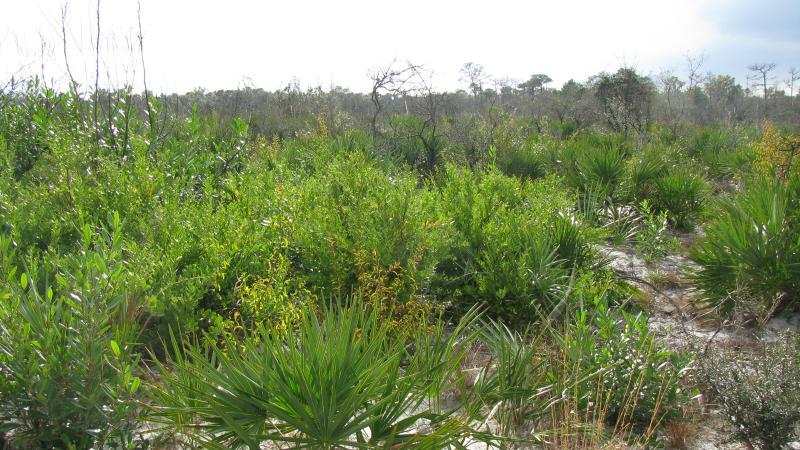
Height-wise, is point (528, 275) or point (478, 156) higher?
point (478, 156)

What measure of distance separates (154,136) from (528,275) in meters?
4.57

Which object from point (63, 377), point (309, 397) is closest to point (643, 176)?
point (309, 397)

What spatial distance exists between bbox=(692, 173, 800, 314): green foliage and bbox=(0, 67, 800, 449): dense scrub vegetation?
0.02 m

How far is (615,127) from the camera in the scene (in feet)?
54.5

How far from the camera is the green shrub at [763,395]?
9.30ft

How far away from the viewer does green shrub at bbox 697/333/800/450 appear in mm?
2836

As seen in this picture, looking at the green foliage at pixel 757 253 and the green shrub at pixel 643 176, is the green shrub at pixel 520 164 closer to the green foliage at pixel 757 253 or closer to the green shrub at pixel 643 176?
the green shrub at pixel 643 176

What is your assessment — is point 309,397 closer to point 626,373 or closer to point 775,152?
point 626,373

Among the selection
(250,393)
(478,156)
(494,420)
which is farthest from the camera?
(478,156)

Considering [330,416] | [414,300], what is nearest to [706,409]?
[414,300]

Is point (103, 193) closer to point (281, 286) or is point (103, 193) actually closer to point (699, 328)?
point (281, 286)

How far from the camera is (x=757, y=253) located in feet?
15.2

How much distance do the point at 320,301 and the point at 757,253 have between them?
3.44 m

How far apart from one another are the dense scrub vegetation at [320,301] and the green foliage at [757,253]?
2 cm
